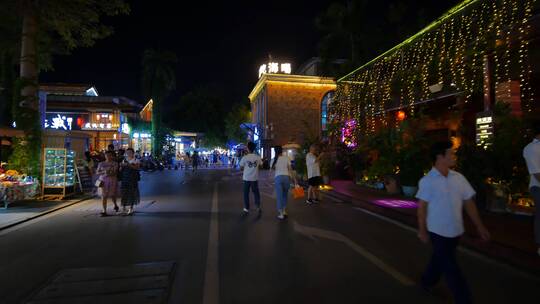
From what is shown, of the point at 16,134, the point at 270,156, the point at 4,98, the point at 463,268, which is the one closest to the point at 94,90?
the point at 270,156

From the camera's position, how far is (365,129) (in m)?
20.5

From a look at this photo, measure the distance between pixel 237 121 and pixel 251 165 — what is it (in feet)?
177

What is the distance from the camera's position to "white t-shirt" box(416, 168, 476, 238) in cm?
406

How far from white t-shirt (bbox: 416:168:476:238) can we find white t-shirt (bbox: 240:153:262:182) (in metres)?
6.82

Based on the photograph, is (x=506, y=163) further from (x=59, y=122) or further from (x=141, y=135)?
(x=141, y=135)

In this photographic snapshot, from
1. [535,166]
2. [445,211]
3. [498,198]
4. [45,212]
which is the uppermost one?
[535,166]

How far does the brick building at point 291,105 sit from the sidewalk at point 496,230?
1326 inches

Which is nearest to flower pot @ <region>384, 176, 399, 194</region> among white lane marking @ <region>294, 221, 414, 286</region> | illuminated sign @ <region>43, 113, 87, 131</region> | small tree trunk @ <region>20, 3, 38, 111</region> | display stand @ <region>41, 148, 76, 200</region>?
white lane marking @ <region>294, 221, 414, 286</region>

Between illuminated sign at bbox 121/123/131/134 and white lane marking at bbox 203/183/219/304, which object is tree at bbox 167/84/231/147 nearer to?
illuminated sign at bbox 121/123/131/134

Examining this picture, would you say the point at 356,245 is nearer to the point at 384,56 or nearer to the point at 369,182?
the point at 369,182

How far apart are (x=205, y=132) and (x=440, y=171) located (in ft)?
230

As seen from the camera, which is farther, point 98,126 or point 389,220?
point 98,126

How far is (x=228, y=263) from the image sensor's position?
6.08 metres

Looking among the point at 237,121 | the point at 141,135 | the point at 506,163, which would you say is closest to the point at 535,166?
the point at 506,163
